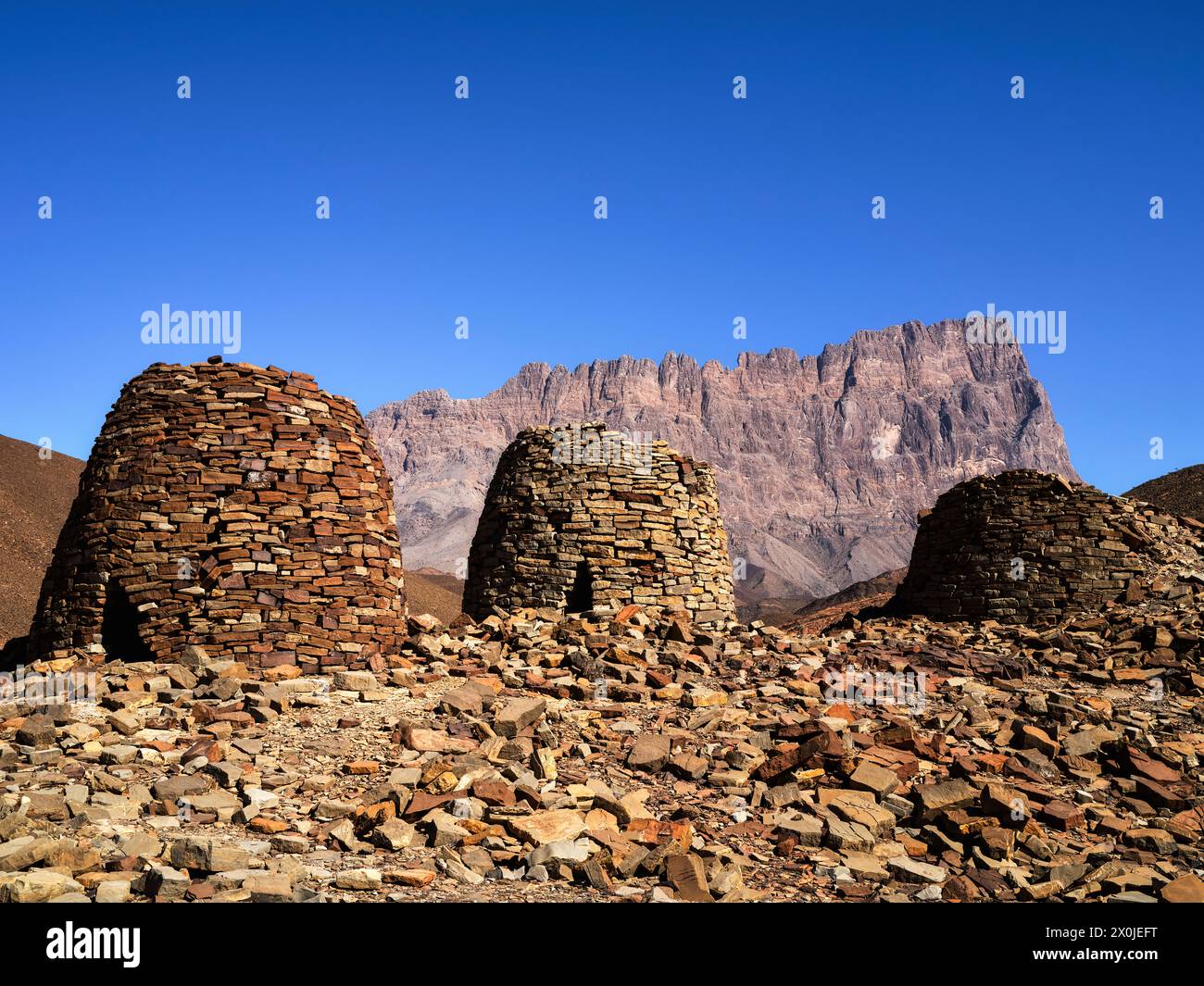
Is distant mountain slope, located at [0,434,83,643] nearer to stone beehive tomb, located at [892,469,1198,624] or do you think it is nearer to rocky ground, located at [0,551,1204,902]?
rocky ground, located at [0,551,1204,902]

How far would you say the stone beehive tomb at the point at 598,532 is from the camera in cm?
1281

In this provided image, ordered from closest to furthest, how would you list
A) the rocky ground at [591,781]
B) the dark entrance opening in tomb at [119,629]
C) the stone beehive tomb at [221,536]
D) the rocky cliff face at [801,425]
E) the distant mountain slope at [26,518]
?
the rocky ground at [591,781], the stone beehive tomb at [221,536], the dark entrance opening in tomb at [119,629], the distant mountain slope at [26,518], the rocky cliff face at [801,425]

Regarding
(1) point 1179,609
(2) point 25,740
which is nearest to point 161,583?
(2) point 25,740

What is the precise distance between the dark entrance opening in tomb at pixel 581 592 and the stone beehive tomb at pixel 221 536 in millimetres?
3233

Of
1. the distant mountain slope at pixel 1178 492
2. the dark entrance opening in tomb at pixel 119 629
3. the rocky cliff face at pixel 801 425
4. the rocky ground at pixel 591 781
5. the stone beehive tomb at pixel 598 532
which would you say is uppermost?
the rocky cliff face at pixel 801 425

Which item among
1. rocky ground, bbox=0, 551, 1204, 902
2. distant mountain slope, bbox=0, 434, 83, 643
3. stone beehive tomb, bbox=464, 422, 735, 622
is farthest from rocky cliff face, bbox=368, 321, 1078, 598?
rocky ground, bbox=0, 551, 1204, 902

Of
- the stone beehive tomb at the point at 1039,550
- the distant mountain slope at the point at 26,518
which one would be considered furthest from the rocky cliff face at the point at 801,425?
the stone beehive tomb at the point at 1039,550

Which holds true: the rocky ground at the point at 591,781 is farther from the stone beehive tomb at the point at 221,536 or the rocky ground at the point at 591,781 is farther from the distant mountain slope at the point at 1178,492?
the distant mountain slope at the point at 1178,492

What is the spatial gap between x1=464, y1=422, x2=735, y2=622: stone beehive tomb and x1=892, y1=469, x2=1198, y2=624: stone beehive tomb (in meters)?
5.28

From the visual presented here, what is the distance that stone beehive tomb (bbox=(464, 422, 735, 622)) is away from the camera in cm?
1281

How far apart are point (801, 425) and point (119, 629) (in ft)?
533

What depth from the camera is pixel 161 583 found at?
923 cm

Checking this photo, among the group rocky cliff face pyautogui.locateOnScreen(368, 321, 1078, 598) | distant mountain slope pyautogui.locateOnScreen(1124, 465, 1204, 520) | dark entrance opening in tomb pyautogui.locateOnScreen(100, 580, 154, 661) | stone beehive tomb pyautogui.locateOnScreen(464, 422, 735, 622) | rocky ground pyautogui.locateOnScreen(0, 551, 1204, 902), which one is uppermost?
rocky cliff face pyautogui.locateOnScreen(368, 321, 1078, 598)

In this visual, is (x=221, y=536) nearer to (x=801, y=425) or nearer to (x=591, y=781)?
(x=591, y=781)
